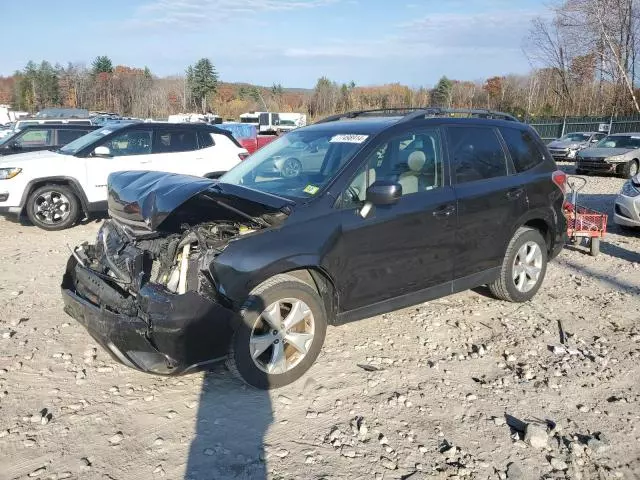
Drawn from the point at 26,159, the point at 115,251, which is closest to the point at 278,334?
the point at 115,251

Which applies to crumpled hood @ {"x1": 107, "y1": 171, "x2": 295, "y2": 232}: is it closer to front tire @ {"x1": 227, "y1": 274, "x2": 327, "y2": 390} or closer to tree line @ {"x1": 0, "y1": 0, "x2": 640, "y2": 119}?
front tire @ {"x1": 227, "y1": 274, "x2": 327, "y2": 390}

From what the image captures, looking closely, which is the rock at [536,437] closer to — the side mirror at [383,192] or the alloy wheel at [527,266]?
the side mirror at [383,192]

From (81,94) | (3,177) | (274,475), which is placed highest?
(81,94)

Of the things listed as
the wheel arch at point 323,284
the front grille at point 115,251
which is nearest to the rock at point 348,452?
the wheel arch at point 323,284

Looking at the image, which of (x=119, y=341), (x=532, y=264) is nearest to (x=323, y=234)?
(x=119, y=341)

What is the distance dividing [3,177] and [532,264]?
310 inches

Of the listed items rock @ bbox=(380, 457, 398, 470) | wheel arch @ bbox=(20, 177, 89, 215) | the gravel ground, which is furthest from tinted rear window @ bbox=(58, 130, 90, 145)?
rock @ bbox=(380, 457, 398, 470)

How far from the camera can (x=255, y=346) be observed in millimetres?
3502

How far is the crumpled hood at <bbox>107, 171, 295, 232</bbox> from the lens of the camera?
3670 mm

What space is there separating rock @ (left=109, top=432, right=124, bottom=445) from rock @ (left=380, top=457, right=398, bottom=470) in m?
1.52

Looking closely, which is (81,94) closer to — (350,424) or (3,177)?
(3,177)

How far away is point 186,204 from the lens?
12.2ft

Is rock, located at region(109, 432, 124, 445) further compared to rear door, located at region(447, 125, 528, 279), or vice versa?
rear door, located at region(447, 125, 528, 279)

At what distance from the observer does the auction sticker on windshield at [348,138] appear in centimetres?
420
